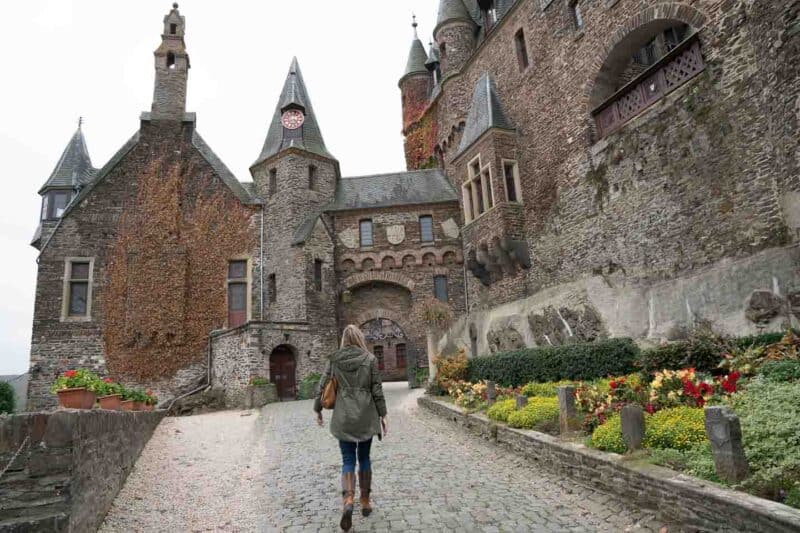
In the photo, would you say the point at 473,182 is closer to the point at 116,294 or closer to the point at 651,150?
the point at 651,150

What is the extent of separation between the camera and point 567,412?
275 inches

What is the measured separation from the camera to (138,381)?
2098 cm

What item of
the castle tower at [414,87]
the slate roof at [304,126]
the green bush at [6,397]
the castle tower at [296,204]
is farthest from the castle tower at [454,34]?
the green bush at [6,397]

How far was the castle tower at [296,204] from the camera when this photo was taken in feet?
73.1

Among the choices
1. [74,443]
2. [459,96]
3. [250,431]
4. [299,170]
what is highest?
[459,96]

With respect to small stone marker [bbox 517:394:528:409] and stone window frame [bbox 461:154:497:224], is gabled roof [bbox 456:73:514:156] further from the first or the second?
small stone marker [bbox 517:394:528:409]

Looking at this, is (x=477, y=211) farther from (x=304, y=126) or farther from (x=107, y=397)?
(x=107, y=397)

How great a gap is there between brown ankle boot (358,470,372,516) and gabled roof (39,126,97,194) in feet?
90.3

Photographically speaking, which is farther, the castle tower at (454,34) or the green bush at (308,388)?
the castle tower at (454,34)

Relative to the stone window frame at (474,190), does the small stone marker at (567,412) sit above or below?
below

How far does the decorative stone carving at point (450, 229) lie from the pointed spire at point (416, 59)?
10102mm

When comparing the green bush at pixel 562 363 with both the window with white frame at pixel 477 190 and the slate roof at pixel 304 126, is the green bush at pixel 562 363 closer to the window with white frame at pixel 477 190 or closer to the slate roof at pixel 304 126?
the window with white frame at pixel 477 190

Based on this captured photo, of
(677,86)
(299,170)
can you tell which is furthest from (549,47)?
(299,170)

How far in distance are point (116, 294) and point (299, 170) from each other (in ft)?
31.6
